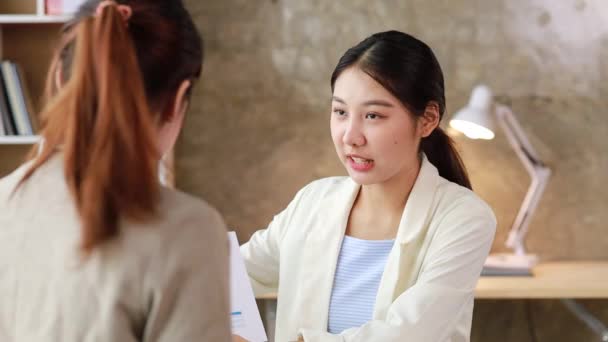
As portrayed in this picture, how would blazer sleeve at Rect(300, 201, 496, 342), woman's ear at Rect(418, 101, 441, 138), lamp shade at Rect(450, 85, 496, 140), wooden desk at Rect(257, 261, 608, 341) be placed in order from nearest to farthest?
1. blazer sleeve at Rect(300, 201, 496, 342)
2. woman's ear at Rect(418, 101, 441, 138)
3. wooden desk at Rect(257, 261, 608, 341)
4. lamp shade at Rect(450, 85, 496, 140)

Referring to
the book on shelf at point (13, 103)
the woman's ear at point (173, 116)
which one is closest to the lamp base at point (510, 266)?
the book on shelf at point (13, 103)

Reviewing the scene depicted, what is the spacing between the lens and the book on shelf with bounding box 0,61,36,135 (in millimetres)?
2842

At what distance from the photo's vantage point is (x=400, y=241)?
1.74 meters

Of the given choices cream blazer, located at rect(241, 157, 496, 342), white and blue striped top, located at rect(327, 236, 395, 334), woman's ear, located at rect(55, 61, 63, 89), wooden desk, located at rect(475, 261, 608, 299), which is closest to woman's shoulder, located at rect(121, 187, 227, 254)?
woman's ear, located at rect(55, 61, 63, 89)

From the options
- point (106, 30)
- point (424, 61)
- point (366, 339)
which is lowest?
point (366, 339)

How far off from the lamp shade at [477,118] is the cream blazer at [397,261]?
1087 mm

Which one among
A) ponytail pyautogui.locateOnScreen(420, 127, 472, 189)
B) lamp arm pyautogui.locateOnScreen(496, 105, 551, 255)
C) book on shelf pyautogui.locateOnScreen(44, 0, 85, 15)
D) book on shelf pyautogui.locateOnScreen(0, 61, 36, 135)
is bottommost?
lamp arm pyautogui.locateOnScreen(496, 105, 551, 255)

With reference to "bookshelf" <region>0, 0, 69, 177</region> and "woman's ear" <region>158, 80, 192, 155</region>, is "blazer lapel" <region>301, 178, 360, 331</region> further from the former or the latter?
"bookshelf" <region>0, 0, 69, 177</region>

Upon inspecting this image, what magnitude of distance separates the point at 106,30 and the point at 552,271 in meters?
2.47

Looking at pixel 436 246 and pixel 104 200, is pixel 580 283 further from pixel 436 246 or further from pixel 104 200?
pixel 104 200

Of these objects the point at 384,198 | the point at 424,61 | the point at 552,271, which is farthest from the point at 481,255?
the point at 552,271

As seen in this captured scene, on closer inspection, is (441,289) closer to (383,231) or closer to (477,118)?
(383,231)

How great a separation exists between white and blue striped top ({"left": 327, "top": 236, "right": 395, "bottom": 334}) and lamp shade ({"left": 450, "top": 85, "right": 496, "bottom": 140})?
1243mm

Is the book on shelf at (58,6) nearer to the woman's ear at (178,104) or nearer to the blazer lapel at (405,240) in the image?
the blazer lapel at (405,240)
